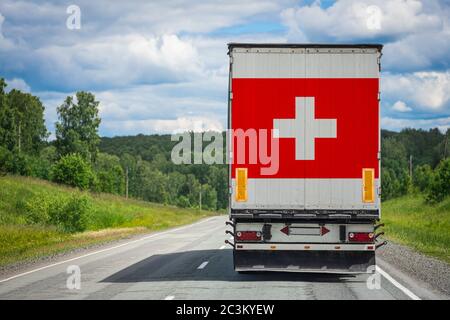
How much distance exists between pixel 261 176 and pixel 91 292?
3837 millimetres

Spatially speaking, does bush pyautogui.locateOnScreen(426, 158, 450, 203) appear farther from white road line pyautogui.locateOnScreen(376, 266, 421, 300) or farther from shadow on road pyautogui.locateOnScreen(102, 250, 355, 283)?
white road line pyautogui.locateOnScreen(376, 266, 421, 300)

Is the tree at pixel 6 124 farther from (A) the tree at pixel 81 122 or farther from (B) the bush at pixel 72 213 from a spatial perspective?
(B) the bush at pixel 72 213

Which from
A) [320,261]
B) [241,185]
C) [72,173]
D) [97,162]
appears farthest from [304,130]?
[97,162]

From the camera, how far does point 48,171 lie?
86312mm

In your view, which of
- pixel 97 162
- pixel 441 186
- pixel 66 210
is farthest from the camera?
pixel 97 162

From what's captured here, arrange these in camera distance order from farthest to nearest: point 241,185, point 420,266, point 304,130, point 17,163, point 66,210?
1. point 17,163
2. point 66,210
3. point 420,266
4. point 241,185
5. point 304,130

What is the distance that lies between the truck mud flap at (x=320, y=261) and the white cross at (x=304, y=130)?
1915mm

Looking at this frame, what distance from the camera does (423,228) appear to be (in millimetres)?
37969

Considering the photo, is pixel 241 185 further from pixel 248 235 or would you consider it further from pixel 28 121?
pixel 28 121

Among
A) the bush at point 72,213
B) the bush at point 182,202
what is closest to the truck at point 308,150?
the bush at point 72,213

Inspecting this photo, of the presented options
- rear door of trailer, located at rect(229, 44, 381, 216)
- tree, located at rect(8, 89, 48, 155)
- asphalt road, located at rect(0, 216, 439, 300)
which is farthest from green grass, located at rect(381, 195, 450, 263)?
tree, located at rect(8, 89, 48, 155)

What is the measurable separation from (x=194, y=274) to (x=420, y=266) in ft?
19.4

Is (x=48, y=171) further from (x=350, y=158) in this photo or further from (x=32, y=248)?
(x=350, y=158)

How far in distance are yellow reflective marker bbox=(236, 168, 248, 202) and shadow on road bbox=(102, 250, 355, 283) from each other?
1808 mm
